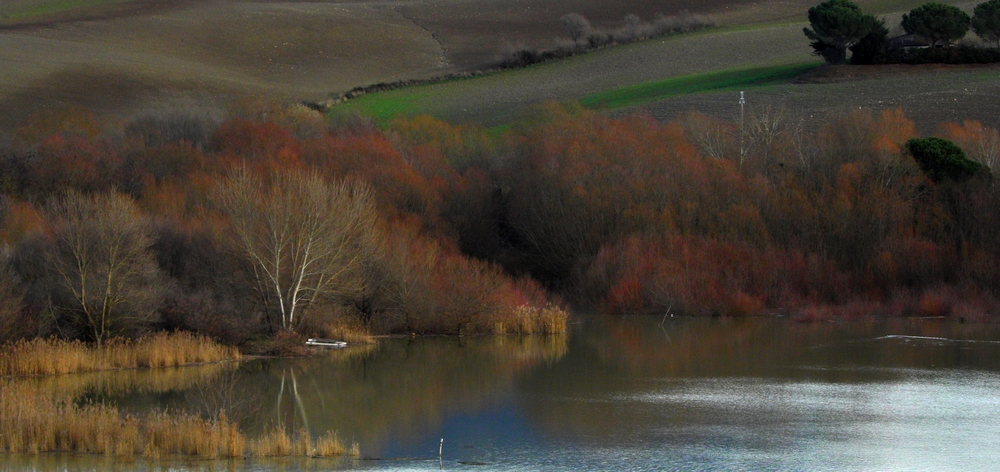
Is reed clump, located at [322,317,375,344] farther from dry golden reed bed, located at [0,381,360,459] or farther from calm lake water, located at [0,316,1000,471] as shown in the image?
dry golden reed bed, located at [0,381,360,459]

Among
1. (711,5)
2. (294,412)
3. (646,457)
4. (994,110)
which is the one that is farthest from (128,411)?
(711,5)

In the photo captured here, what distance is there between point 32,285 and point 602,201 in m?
23.6

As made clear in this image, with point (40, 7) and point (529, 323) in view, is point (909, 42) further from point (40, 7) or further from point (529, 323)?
point (40, 7)

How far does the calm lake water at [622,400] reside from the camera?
17.6 m

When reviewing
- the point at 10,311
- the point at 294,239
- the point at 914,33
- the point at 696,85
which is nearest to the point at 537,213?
the point at 294,239

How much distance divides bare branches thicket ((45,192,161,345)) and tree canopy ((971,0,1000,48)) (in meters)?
48.0

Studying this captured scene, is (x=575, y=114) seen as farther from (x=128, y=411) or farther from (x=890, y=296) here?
(x=128, y=411)

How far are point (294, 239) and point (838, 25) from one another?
3844 centimetres

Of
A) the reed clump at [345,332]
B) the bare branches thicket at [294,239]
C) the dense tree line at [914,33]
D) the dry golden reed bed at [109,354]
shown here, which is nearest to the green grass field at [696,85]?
the dense tree line at [914,33]

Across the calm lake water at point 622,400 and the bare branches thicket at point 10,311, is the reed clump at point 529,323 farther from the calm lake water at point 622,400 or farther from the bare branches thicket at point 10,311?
the bare branches thicket at point 10,311

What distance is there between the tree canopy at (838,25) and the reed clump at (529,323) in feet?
104

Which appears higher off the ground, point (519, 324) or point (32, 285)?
point (32, 285)

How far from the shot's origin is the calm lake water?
1758 cm

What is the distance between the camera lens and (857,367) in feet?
89.5
